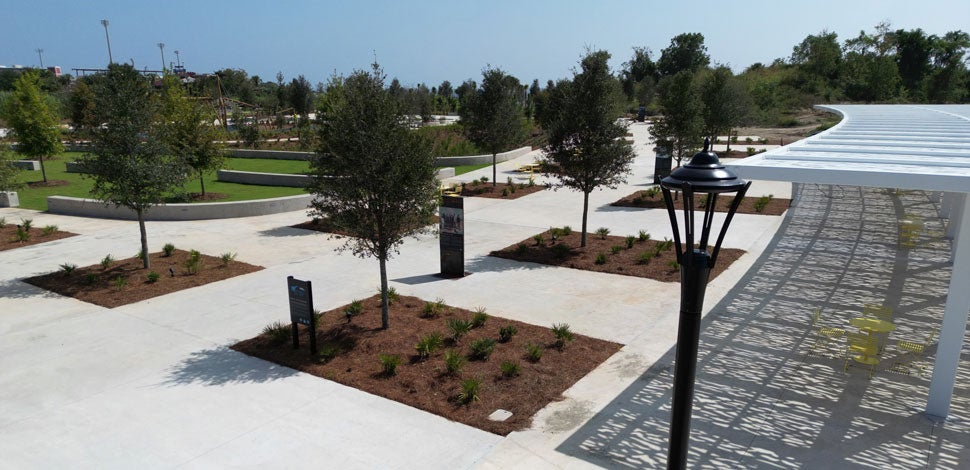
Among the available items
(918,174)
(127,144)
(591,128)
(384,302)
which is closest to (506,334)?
(384,302)

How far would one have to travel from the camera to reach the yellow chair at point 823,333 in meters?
9.02

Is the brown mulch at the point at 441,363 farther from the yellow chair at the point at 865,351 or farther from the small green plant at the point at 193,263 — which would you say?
the small green plant at the point at 193,263

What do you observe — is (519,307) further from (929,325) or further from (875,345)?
(929,325)

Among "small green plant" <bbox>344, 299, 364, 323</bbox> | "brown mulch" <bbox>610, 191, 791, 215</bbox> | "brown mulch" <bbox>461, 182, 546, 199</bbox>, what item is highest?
"brown mulch" <bbox>461, 182, 546, 199</bbox>

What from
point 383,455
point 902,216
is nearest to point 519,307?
point 383,455

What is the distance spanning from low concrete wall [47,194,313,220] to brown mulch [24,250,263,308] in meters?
5.22

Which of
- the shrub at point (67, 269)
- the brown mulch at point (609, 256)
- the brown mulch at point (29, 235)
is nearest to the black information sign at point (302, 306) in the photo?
the brown mulch at point (609, 256)

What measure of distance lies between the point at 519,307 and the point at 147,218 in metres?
15.0

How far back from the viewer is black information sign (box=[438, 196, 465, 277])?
43.6 ft

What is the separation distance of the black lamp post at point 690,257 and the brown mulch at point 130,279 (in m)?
11.7

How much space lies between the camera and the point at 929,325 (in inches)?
406

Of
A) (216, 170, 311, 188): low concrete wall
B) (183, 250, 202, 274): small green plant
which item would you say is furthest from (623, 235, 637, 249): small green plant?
(216, 170, 311, 188): low concrete wall

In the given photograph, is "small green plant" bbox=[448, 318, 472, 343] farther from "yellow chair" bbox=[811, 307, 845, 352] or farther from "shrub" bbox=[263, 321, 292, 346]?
"yellow chair" bbox=[811, 307, 845, 352]

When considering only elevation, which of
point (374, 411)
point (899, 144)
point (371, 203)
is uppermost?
point (899, 144)
